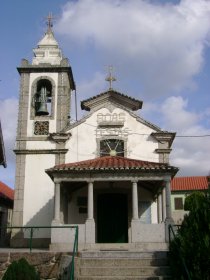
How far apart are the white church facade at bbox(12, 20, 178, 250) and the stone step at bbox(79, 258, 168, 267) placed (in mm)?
3786

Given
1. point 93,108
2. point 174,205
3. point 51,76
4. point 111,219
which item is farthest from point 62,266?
point 174,205

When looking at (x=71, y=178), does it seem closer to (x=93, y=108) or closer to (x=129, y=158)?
(x=129, y=158)

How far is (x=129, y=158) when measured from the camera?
20172mm

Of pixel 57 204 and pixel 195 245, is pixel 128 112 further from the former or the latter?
pixel 195 245

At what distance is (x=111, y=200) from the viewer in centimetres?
1934

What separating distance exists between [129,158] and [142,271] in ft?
29.6

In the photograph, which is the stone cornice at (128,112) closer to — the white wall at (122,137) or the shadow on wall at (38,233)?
the white wall at (122,137)

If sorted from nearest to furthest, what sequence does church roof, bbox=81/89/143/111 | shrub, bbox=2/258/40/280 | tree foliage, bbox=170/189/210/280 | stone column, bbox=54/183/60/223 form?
tree foliage, bbox=170/189/210/280, shrub, bbox=2/258/40/280, stone column, bbox=54/183/60/223, church roof, bbox=81/89/143/111

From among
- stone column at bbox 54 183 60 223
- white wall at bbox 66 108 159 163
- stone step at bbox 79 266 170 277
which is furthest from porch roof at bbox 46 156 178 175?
stone step at bbox 79 266 170 277

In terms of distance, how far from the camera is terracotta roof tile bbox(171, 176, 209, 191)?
42.2m

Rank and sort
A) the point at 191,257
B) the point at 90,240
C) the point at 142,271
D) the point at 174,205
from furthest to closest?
the point at 174,205 < the point at 90,240 < the point at 142,271 < the point at 191,257

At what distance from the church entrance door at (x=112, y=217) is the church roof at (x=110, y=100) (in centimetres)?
523

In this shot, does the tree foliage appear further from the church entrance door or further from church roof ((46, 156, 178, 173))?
the church entrance door

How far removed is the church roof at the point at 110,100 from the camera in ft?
70.9
